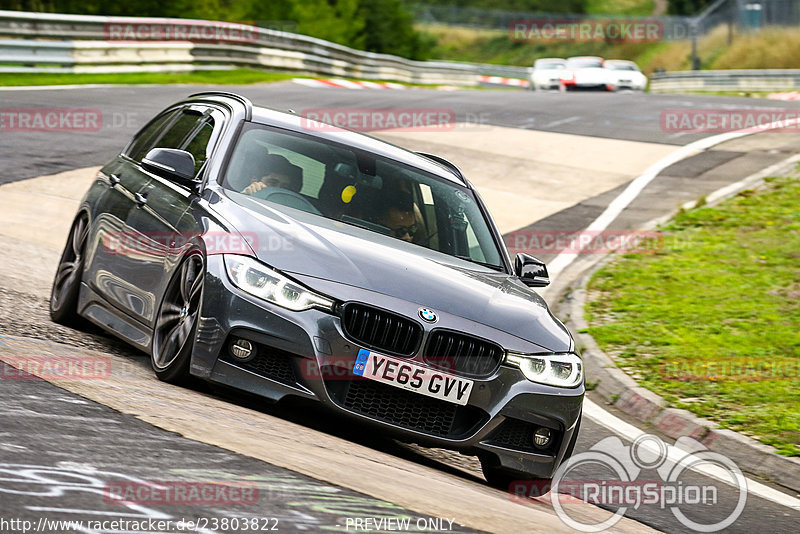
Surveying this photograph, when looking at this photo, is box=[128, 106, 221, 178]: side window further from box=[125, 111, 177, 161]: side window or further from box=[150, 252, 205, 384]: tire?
box=[150, 252, 205, 384]: tire

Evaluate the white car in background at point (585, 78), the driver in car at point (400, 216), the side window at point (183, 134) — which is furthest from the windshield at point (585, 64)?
the driver in car at point (400, 216)

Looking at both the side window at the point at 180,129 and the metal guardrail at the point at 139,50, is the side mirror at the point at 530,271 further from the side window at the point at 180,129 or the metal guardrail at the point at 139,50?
the metal guardrail at the point at 139,50

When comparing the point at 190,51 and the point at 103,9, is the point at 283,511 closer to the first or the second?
the point at 190,51

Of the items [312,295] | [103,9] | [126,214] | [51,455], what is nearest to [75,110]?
[126,214]

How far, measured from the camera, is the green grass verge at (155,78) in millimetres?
23569

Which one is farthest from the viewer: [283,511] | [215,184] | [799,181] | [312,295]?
Result: [799,181]

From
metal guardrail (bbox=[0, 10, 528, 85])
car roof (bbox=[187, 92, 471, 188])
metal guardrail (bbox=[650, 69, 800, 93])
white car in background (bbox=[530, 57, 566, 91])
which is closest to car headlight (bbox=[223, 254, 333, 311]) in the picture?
car roof (bbox=[187, 92, 471, 188])

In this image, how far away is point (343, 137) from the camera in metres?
7.27

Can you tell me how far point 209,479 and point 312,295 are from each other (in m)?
1.60

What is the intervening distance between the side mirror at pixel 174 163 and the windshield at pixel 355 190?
8.4 inches

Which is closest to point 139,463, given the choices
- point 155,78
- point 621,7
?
point 155,78

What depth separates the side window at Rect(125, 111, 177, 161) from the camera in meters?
Answer: 7.82

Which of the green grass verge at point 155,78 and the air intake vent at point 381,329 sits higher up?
the air intake vent at point 381,329

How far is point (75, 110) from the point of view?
1898cm
